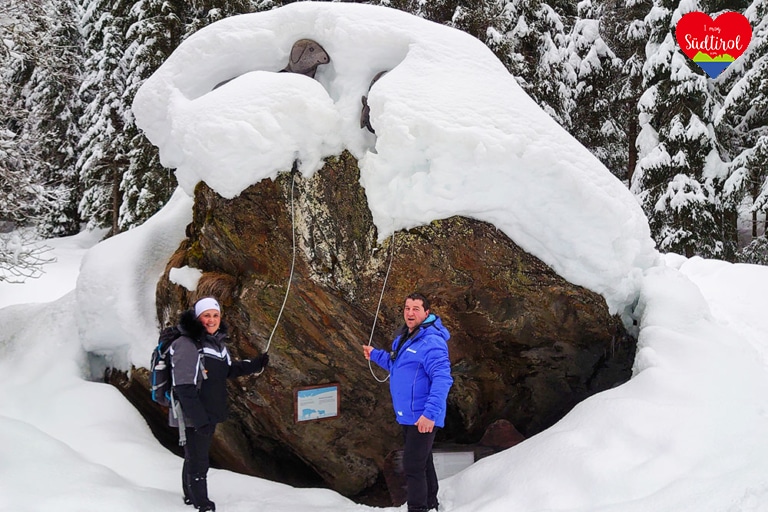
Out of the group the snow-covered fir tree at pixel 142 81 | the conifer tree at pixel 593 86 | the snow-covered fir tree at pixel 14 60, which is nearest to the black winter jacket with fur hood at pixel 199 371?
the snow-covered fir tree at pixel 14 60

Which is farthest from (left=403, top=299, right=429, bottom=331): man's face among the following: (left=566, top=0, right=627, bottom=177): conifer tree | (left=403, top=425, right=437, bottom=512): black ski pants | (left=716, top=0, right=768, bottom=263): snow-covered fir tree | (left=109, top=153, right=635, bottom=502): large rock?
(left=566, top=0, right=627, bottom=177): conifer tree

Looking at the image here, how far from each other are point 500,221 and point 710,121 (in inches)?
416

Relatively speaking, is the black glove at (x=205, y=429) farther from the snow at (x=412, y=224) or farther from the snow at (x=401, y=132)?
the snow at (x=401, y=132)

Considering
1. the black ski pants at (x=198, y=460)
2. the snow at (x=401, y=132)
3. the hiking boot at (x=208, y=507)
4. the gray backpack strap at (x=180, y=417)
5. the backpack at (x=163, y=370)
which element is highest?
the snow at (x=401, y=132)

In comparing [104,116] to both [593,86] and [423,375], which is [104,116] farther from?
[423,375]

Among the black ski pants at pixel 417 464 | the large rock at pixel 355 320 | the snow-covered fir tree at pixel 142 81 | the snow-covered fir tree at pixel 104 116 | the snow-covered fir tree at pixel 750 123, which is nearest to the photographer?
the black ski pants at pixel 417 464

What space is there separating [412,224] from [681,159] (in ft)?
33.8

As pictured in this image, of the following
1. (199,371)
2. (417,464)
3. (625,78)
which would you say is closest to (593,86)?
(625,78)

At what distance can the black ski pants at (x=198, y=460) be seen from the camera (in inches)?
153

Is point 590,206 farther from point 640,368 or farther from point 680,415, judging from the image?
point 680,415

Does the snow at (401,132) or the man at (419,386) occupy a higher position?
the snow at (401,132)

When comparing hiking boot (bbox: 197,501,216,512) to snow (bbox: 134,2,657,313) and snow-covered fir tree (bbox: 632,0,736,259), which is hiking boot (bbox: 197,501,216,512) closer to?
snow (bbox: 134,2,657,313)

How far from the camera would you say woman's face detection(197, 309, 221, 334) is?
390 centimetres

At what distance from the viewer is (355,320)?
16.9ft
